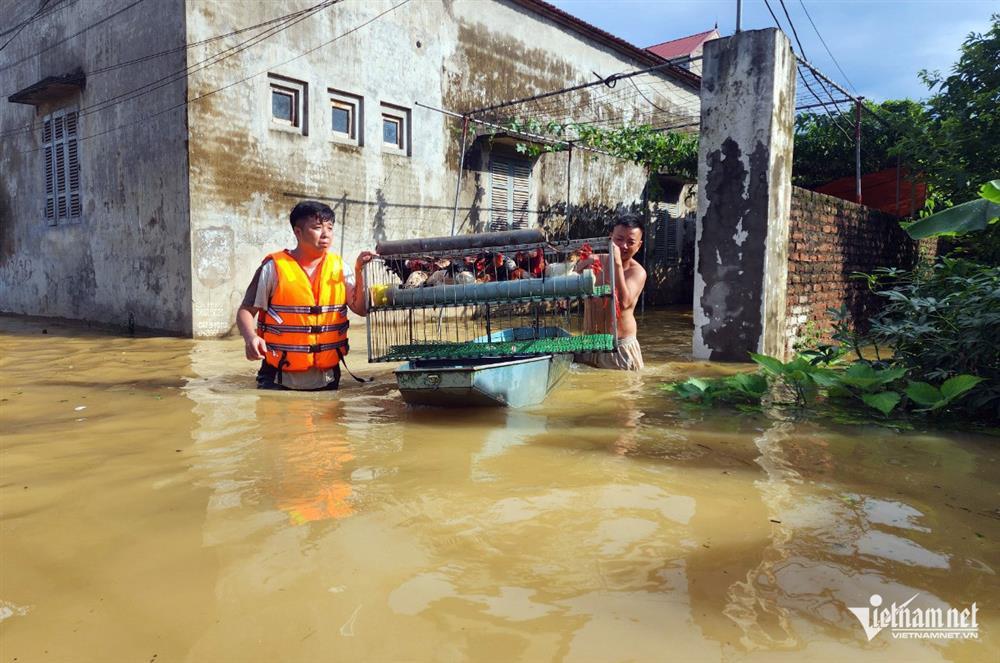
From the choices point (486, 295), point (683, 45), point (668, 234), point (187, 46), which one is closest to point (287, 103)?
point (187, 46)

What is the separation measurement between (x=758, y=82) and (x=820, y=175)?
32.1 feet

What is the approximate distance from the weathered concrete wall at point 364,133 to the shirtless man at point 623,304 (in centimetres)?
587

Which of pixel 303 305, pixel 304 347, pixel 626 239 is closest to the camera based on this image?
pixel 303 305

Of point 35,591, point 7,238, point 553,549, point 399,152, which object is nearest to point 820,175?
point 399,152

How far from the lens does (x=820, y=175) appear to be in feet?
51.0

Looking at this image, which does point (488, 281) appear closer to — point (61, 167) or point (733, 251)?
point (733, 251)

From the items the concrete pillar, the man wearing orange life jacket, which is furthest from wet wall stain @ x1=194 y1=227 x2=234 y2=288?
the concrete pillar

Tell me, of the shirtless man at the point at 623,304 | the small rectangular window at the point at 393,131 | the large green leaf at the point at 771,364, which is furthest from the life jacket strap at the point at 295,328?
the small rectangular window at the point at 393,131

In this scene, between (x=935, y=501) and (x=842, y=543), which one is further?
(x=935, y=501)

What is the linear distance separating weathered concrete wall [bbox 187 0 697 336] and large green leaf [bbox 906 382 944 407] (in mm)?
8571

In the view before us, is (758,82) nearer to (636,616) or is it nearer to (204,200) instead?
(636,616)

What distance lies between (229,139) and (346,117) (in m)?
2.25

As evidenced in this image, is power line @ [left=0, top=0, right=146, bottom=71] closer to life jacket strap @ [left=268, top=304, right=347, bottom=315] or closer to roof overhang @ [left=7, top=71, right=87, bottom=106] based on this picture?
roof overhang @ [left=7, top=71, right=87, bottom=106]

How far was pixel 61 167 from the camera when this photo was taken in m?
12.3
